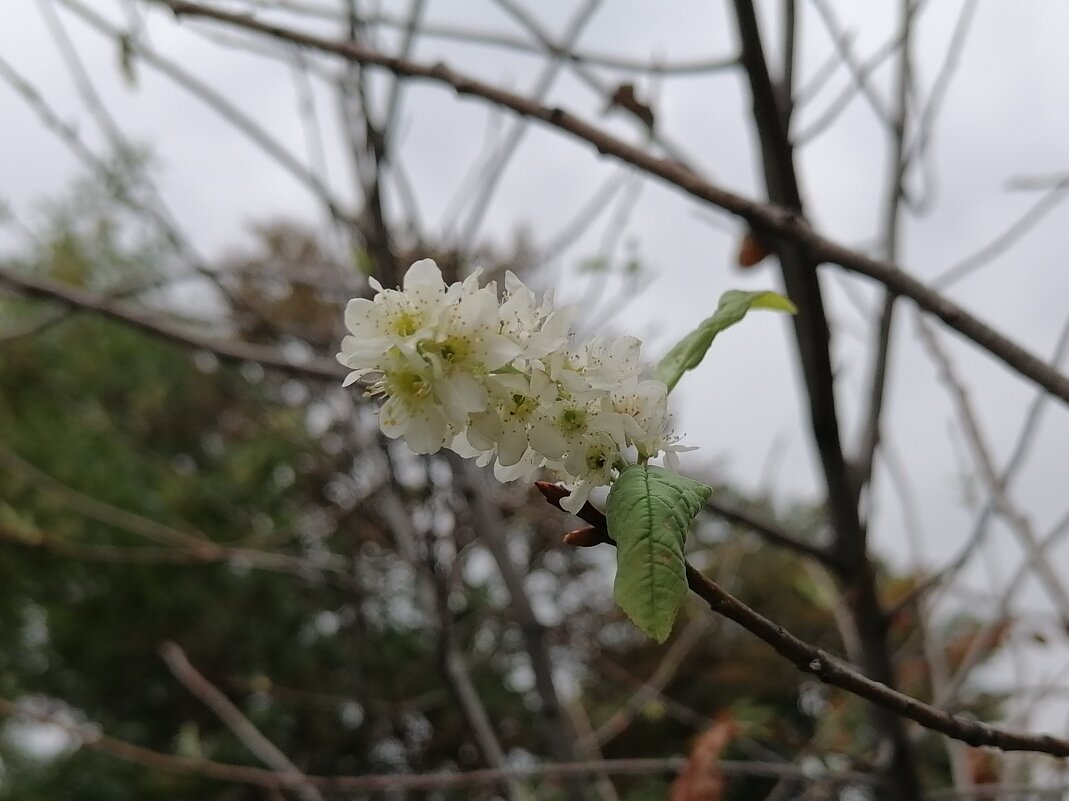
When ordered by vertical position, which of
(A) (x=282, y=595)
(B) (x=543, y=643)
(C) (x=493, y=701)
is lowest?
(B) (x=543, y=643)

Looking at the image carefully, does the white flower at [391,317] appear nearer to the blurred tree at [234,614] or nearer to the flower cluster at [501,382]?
the flower cluster at [501,382]

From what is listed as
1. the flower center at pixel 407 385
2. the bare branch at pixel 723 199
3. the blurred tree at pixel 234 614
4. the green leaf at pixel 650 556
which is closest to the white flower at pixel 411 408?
the flower center at pixel 407 385

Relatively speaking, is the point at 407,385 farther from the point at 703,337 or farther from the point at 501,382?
the point at 703,337

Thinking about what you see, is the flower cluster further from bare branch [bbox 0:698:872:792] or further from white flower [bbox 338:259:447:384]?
bare branch [bbox 0:698:872:792]

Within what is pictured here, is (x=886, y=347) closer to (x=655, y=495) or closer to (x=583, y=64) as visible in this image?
(x=583, y=64)

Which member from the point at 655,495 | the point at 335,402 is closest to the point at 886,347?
the point at 655,495

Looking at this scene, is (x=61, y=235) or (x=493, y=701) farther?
(x=61, y=235)
